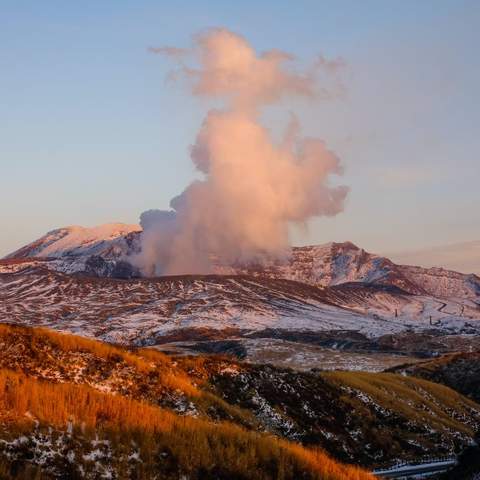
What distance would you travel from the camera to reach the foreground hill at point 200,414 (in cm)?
1500

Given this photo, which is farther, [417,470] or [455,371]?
[455,371]

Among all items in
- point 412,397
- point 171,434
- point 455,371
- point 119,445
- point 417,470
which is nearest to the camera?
point 119,445

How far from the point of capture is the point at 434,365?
103188mm

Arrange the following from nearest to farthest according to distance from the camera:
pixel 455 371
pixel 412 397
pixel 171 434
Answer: pixel 171 434 < pixel 412 397 < pixel 455 371

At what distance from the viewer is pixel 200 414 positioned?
3153cm

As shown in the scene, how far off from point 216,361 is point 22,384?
2897cm

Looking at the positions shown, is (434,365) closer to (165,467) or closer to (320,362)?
(320,362)

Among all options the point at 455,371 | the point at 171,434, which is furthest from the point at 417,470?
the point at 455,371

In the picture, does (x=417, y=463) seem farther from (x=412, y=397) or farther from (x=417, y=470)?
(x=412, y=397)

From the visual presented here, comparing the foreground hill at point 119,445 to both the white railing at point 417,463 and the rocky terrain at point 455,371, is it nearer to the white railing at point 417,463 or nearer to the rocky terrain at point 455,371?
the white railing at point 417,463

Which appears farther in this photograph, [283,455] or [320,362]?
[320,362]

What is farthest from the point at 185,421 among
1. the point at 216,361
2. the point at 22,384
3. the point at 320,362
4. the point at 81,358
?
the point at 320,362

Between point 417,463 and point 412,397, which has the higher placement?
point 412,397

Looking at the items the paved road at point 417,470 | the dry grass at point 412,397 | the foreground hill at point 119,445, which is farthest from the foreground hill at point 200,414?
the paved road at point 417,470
